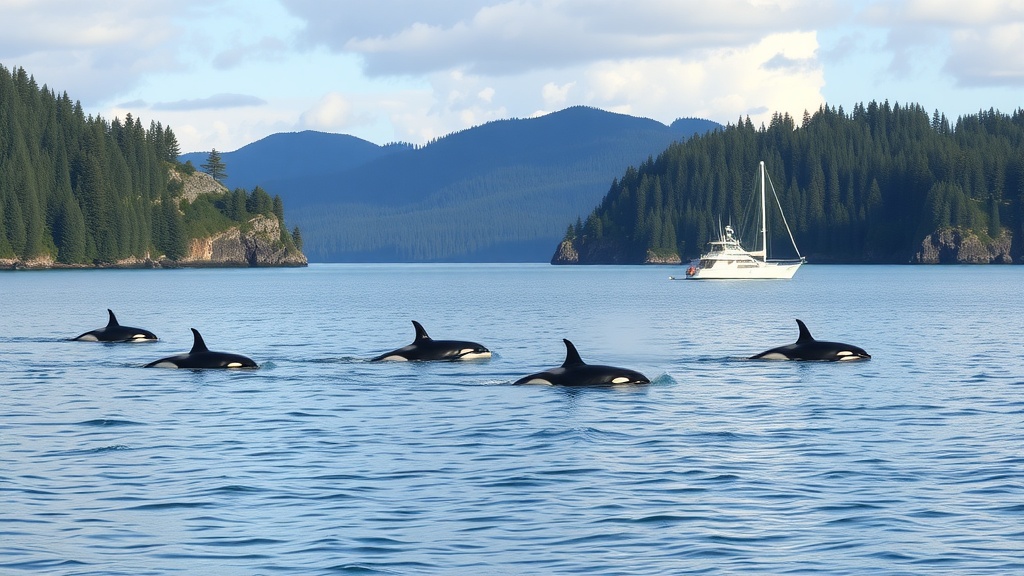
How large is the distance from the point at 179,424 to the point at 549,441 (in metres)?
10.0

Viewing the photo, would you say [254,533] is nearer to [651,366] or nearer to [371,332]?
[651,366]

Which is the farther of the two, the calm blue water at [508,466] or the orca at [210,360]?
the orca at [210,360]

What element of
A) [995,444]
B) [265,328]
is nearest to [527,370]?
[995,444]

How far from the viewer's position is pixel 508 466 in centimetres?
2752

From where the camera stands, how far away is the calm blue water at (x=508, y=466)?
1972cm

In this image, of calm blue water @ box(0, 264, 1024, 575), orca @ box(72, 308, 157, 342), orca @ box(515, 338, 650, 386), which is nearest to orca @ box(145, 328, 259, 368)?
calm blue water @ box(0, 264, 1024, 575)

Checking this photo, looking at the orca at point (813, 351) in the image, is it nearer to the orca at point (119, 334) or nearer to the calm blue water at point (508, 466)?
the calm blue water at point (508, 466)

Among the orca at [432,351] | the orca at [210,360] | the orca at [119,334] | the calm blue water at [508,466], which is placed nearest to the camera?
the calm blue water at [508,466]

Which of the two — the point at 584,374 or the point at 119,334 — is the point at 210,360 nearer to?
the point at 584,374

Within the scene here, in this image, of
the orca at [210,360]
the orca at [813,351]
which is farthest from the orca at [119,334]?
the orca at [813,351]

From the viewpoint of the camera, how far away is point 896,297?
13925cm

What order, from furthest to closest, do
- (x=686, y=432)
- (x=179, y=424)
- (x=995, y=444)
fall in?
(x=179, y=424) → (x=686, y=432) → (x=995, y=444)

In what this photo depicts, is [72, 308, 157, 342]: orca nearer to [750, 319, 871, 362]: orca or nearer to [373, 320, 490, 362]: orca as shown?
[373, 320, 490, 362]: orca

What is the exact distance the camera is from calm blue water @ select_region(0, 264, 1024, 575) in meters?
19.7
